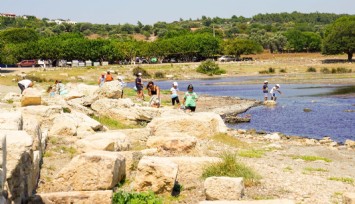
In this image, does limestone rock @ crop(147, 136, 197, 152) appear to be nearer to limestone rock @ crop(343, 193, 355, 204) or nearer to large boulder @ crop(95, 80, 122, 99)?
limestone rock @ crop(343, 193, 355, 204)

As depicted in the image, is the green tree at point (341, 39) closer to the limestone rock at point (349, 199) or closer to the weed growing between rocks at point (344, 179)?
the weed growing between rocks at point (344, 179)

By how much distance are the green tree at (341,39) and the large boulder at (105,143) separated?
356 ft

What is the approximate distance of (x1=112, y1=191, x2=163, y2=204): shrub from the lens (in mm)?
10867

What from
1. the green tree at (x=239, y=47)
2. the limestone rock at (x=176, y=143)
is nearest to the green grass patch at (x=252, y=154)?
the limestone rock at (x=176, y=143)

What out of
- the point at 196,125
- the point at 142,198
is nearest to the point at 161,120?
the point at 196,125

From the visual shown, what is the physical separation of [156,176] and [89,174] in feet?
4.64

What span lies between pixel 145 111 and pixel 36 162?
40.0 ft

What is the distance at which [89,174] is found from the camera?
11555 millimetres

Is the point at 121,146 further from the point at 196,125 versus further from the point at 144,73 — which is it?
the point at 144,73

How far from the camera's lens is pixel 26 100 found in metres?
20.8

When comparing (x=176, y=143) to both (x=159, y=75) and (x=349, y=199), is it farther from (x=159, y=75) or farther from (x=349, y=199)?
(x=159, y=75)

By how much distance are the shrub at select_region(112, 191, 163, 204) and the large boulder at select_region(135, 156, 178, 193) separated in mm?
517

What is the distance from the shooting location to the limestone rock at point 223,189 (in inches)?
448

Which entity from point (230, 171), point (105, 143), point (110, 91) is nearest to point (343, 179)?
point (230, 171)
